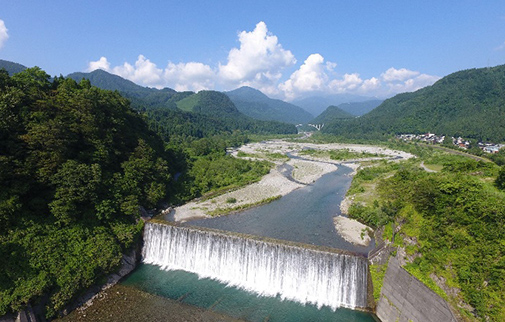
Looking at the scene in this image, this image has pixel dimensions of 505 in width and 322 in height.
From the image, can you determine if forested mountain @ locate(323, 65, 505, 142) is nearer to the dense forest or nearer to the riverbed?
the riverbed

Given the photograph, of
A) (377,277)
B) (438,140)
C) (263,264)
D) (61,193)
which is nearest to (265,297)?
(263,264)

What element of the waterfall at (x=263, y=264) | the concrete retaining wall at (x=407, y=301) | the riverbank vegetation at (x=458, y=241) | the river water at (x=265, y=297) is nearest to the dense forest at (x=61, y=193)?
the waterfall at (x=263, y=264)

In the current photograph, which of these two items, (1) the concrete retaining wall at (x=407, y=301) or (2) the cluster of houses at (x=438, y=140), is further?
(2) the cluster of houses at (x=438, y=140)

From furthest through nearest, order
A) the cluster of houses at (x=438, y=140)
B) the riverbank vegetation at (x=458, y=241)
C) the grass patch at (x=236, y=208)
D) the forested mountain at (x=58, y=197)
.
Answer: the cluster of houses at (x=438, y=140) → the grass patch at (x=236, y=208) → the forested mountain at (x=58, y=197) → the riverbank vegetation at (x=458, y=241)

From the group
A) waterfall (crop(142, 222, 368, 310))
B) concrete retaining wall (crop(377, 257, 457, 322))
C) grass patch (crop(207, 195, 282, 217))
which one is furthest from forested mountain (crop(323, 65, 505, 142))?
waterfall (crop(142, 222, 368, 310))

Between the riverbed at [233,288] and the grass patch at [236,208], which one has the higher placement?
the grass patch at [236,208]

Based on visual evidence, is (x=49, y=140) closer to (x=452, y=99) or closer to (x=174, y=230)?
(x=174, y=230)

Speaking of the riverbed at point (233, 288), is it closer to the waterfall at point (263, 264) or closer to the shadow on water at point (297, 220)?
the shadow on water at point (297, 220)

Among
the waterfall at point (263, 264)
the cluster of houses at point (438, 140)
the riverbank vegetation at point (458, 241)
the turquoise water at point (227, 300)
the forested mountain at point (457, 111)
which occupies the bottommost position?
the turquoise water at point (227, 300)

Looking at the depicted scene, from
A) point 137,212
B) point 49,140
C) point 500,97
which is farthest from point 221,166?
point 500,97
